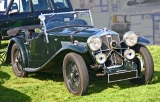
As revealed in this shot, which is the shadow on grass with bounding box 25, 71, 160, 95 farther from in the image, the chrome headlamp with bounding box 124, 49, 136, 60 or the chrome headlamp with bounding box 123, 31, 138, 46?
the chrome headlamp with bounding box 123, 31, 138, 46

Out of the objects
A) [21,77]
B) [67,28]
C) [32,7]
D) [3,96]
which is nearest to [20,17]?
[32,7]

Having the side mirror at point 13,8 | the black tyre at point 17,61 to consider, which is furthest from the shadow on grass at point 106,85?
the side mirror at point 13,8

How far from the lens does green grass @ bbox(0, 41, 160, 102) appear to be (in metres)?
5.44

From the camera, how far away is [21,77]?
7.71m

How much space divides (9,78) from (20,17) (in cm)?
378

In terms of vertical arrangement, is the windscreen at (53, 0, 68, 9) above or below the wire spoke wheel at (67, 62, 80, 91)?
above

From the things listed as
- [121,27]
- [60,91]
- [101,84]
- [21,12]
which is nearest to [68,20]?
[101,84]

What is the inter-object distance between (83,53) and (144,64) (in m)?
1.12

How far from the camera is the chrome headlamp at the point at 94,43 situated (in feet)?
18.8

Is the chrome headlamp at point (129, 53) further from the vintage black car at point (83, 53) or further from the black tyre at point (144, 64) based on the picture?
the black tyre at point (144, 64)

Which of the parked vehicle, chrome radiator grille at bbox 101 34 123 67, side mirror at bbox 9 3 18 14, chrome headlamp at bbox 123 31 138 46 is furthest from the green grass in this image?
the parked vehicle

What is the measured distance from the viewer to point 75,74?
593cm

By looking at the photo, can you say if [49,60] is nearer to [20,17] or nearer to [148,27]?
[20,17]

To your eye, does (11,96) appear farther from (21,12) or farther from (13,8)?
(13,8)
